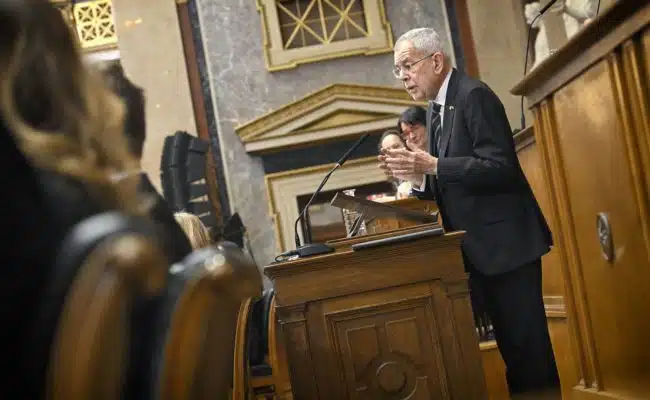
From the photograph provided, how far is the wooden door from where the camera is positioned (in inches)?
78.5

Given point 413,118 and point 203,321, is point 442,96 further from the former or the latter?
point 203,321

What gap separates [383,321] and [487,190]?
0.58 m

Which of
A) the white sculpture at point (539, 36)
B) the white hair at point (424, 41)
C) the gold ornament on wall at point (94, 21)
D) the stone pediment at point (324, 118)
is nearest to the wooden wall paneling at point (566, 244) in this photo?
the white hair at point (424, 41)

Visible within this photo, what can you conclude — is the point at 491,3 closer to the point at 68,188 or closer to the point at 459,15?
the point at 459,15

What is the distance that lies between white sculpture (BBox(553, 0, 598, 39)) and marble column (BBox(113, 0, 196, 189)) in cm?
356

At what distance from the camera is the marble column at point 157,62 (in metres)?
8.20

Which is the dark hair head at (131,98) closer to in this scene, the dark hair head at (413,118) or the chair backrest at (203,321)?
the chair backrest at (203,321)

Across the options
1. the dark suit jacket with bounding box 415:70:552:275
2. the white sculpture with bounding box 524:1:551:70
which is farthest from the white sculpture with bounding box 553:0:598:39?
the dark suit jacket with bounding box 415:70:552:275

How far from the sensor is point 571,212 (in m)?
2.46

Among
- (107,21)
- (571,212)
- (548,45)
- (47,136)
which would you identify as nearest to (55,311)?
(47,136)

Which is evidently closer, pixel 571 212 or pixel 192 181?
pixel 571 212

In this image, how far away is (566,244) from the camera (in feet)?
8.38

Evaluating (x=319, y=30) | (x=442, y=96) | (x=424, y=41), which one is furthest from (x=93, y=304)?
(x=319, y=30)

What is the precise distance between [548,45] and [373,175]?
2.00m
